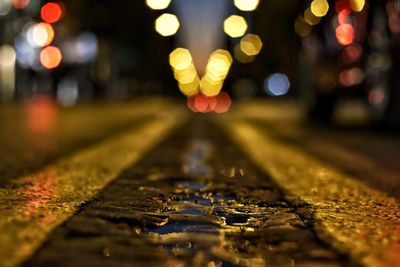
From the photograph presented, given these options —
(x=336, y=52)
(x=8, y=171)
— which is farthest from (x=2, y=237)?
(x=336, y=52)

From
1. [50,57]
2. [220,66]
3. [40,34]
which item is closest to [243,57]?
[220,66]

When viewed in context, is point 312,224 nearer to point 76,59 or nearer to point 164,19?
point 164,19

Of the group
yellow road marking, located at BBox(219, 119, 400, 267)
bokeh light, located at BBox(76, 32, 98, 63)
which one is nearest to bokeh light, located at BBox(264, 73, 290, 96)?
bokeh light, located at BBox(76, 32, 98, 63)

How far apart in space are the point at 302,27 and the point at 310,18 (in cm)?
109

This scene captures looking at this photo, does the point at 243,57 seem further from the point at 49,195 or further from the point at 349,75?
the point at 49,195

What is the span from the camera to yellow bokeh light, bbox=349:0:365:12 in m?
23.3

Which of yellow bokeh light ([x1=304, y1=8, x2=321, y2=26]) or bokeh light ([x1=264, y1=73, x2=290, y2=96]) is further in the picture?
→ bokeh light ([x1=264, y1=73, x2=290, y2=96])

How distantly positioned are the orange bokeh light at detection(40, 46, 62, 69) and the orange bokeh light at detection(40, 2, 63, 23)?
3.14m

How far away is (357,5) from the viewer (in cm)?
2395

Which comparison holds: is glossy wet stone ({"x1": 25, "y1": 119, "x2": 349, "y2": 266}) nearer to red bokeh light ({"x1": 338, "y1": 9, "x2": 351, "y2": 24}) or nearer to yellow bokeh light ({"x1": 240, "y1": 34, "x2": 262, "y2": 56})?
red bokeh light ({"x1": 338, "y1": 9, "x2": 351, "y2": 24})

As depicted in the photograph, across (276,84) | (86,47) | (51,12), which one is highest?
(51,12)

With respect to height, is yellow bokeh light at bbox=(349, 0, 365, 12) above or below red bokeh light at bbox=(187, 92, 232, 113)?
above

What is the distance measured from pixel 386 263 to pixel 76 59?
65.6 metres

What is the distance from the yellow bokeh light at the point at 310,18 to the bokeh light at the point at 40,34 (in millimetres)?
34730
